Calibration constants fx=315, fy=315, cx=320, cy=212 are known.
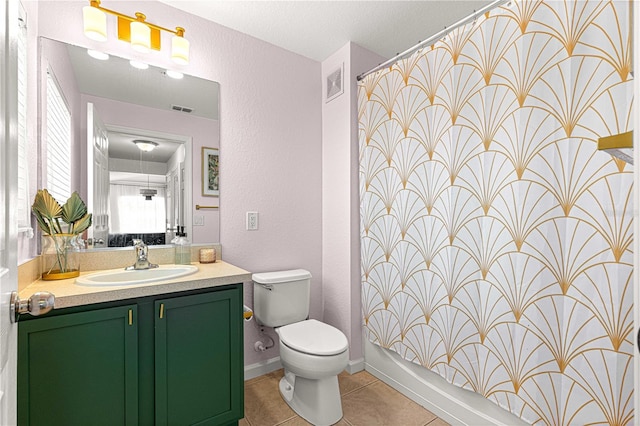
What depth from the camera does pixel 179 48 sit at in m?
1.83

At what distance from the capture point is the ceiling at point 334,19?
1.88 m

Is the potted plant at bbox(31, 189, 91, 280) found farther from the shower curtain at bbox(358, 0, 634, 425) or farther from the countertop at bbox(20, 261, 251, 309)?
the shower curtain at bbox(358, 0, 634, 425)

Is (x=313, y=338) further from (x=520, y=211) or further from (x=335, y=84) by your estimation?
(x=335, y=84)

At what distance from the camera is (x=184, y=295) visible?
1.47 m

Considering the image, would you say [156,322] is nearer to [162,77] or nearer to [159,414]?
[159,414]

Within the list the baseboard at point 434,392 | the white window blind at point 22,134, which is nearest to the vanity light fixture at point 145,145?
the white window blind at point 22,134

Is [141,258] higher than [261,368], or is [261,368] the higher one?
[141,258]

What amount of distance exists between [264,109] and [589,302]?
2.08m

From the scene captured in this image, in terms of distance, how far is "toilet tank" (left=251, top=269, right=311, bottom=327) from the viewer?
6.89ft

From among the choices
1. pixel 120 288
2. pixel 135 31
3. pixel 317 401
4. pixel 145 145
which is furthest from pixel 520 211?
pixel 135 31

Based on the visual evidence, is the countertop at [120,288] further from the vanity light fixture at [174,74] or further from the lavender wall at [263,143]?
the vanity light fixture at [174,74]

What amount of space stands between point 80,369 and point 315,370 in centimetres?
104

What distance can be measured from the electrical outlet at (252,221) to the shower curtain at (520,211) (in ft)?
3.08

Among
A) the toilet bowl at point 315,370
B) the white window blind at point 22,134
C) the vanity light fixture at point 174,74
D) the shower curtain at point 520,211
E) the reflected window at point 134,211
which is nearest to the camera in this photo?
the shower curtain at point 520,211
